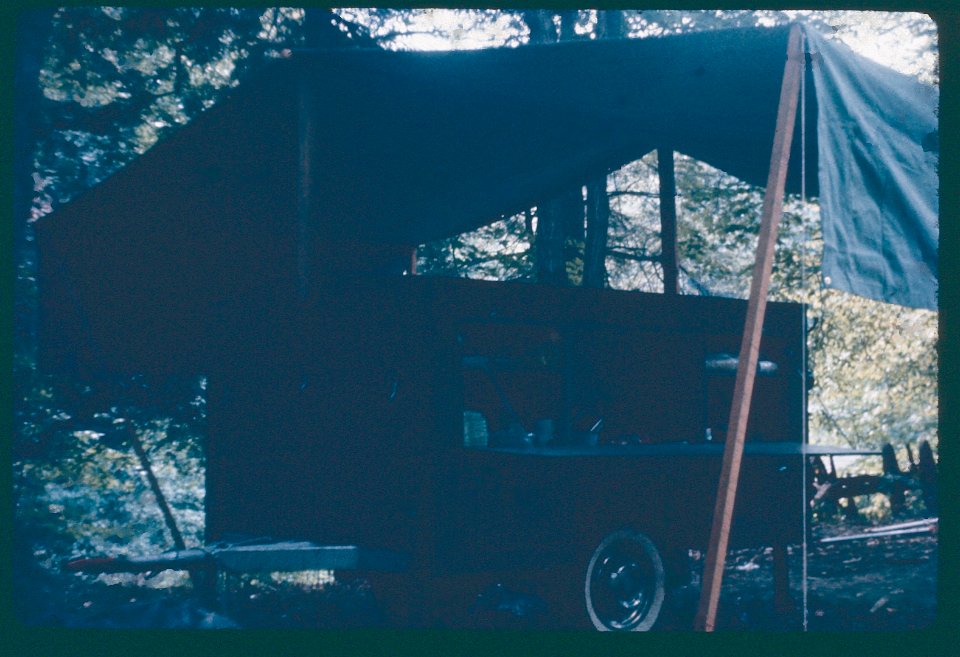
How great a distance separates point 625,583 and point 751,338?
180 cm

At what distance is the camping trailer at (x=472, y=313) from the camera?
4230mm

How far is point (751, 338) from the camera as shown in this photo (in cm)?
371

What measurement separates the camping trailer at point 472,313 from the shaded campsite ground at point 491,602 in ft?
1.26

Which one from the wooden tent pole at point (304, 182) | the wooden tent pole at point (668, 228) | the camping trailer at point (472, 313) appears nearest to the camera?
the camping trailer at point (472, 313)

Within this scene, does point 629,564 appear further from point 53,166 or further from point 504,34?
point 504,34

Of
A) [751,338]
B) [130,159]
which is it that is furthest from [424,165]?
[130,159]

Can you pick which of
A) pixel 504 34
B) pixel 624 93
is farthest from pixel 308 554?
pixel 504 34

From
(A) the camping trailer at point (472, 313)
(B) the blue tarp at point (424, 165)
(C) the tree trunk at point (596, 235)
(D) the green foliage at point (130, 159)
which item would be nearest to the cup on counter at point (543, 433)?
(A) the camping trailer at point (472, 313)

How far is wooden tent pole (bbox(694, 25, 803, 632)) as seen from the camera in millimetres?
3662

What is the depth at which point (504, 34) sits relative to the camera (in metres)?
12.1

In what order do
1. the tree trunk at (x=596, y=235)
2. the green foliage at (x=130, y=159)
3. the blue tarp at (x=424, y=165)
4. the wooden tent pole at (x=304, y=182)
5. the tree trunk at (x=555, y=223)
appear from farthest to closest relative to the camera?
the tree trunk at (x=555, y=223), the tree trunk at (x=596, y=235), the green foliage at (x=130, y=159), the wooden tent pole at (x=304, y=182), the blue tarp at (x=424, y=165)

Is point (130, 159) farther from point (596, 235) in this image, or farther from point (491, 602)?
point (491, 602)

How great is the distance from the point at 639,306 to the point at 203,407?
467 cm

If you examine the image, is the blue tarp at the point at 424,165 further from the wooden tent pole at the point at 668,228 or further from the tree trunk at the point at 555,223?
the tree trunk at the point at 555,223
